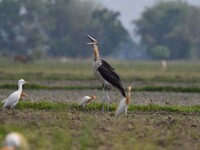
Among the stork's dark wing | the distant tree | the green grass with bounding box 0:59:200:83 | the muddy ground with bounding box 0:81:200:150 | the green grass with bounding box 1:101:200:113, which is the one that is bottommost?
the muddy ground with bounding box 0:81:200:150

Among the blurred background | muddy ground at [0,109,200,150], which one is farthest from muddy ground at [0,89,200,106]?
the blurred background

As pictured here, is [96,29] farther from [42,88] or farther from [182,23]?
[42,88]

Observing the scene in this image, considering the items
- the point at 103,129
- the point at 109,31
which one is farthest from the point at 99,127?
the point at 109,31

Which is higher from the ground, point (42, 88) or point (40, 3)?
point (40, 3)

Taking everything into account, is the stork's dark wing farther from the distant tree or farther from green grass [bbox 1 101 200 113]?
the distant tree

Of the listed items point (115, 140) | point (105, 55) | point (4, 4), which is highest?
point (4, 4)

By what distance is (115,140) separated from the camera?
33.2ft

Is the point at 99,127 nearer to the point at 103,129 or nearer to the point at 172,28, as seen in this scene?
the point at 103,129

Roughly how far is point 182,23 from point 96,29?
12184 mm

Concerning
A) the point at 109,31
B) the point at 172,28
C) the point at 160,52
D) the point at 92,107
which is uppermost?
Result: the point at 172,28

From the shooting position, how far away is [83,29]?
93000 mm

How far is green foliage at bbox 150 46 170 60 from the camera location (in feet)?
280

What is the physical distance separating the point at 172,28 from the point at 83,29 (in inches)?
492

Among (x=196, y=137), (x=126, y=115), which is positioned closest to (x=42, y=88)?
(x=126, y=115)
